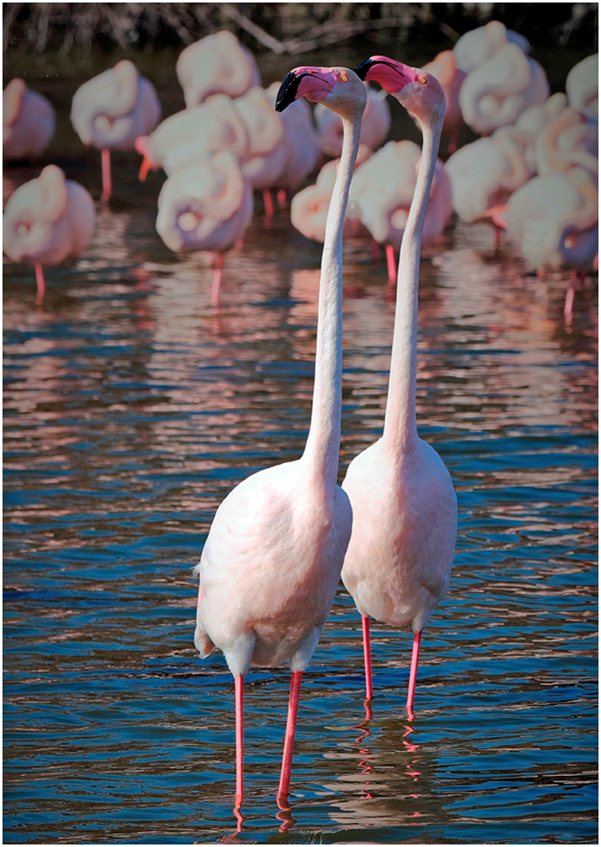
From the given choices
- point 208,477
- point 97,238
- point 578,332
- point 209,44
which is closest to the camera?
point 208,477

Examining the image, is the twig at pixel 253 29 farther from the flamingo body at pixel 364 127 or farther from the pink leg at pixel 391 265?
the pink leg at pixel 391 265

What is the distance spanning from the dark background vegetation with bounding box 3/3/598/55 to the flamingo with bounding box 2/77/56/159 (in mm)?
5639

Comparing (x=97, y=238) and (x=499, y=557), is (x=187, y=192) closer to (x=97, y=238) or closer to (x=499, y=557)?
(x=97, y=238)

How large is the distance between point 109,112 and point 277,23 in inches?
366

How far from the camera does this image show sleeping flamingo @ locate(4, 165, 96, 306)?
35.0ft

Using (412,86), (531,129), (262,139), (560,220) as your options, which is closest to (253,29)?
(531,129)

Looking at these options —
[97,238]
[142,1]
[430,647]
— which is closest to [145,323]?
[97,238]

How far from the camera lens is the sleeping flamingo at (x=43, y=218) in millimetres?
10656

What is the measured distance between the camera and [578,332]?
10.1 meters

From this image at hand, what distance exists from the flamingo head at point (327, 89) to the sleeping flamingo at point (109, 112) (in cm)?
1147

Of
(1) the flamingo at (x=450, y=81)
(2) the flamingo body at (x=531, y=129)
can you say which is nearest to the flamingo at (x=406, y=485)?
(2) the flamingo body at (x=531, y=129)

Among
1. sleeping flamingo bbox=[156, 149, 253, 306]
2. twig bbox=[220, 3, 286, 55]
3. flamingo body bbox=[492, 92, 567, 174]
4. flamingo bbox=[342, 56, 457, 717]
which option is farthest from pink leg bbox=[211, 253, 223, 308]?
twig bbox=[220, 3, 286, 55]

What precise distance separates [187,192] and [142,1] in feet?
32.8

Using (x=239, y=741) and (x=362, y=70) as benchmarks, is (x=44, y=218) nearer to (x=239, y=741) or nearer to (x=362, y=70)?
(x=362, y=70)
